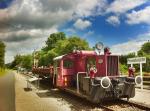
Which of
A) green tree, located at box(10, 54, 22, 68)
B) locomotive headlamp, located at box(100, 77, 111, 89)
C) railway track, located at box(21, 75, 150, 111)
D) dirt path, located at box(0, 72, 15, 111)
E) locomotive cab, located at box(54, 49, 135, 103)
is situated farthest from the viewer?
green tree, located at box(10, 54, 22, 68)

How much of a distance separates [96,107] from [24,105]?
3734 millimetres

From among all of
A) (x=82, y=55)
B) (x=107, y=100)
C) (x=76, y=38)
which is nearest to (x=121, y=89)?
(x=107, y=100)

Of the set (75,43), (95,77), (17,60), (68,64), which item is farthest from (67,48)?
(17,60)

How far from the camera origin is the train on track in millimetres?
12508

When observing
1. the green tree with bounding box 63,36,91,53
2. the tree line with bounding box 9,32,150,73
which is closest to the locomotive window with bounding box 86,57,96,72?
the tree line with bounding box 9,32,150,73

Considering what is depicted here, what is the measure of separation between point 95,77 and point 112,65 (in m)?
1.50

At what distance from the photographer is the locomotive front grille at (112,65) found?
45.6 ft

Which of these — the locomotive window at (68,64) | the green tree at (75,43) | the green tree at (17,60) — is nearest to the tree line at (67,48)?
the green tree at (75,43)

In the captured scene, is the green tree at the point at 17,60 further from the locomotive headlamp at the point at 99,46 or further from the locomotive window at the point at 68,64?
the locomotive headlamp at the point at 99,46

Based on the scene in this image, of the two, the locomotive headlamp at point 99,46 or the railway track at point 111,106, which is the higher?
the locomotive headlamp at point 99,46

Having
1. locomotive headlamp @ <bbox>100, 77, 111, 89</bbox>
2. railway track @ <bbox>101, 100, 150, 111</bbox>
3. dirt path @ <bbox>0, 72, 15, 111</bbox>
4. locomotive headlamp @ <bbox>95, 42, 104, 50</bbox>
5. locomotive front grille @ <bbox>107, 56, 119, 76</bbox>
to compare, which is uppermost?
locomotive headlamp @ <bbox>95, 42, 104, 50</bbox>

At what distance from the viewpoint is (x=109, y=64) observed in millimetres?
13922

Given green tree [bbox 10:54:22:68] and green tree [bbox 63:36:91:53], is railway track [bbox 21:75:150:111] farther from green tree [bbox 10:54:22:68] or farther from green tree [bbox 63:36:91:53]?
green tree [bbox 10:54:22:68]

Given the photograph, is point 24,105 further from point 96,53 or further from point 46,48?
point 46,48
